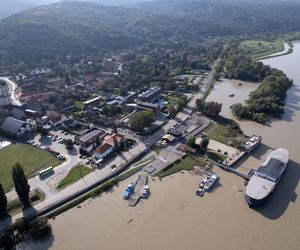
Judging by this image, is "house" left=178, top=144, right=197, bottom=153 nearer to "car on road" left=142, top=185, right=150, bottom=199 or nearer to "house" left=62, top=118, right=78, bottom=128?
"car on road" left=142, top=185, right=150, bottom=199

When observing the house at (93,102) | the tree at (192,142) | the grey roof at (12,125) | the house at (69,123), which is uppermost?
the tree at (192,142)

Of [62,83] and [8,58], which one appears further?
[8,58]

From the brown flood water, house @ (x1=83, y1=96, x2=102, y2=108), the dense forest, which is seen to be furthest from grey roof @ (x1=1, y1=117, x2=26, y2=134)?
the dense forest

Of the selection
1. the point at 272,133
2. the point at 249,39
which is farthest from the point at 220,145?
the point at 249,39

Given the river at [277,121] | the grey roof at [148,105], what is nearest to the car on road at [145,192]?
the river at [277,121]

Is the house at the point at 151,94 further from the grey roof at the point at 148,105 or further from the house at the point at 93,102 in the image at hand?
the house at the point at 93,102

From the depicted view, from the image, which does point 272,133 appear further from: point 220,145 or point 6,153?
point 6,153
